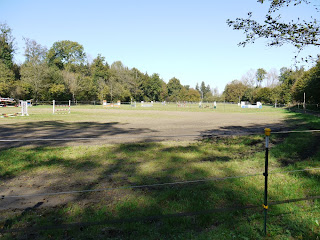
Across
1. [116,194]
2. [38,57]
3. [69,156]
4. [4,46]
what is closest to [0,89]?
[38,57]

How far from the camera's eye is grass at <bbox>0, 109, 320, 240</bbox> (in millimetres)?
3518

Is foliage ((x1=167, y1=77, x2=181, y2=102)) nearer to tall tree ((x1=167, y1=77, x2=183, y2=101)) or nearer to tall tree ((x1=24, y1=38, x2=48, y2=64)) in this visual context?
tall tree ((x1=167, y1=77, x2=183, y2=101))

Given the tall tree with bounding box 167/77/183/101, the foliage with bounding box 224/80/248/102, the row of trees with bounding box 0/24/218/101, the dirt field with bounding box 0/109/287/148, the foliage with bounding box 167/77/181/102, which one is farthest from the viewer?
the tall tree with bounding box 167/77/183/101

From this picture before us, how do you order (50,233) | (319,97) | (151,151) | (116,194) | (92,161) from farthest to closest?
1. (319,97)
2. (151,151)
3. (92,161)
4. (116,194)
5. (50,233)

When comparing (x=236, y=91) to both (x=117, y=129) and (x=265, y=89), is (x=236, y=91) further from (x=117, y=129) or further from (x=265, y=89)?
(x=117, y=129)

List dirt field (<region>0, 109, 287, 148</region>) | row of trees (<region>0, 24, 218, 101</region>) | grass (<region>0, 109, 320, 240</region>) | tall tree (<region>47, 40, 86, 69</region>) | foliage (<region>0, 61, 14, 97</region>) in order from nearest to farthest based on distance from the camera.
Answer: grass (<region>0, 109, 320, 240</region>) → dirt field (<region>0, 109, 287, 148</region>) → foliage (<region>0, 61, 14, 97</region>) → row of trees (<region>0, 24, 218, 101</region>) → tall tree (<region>47, 40, 86, 69</region>)

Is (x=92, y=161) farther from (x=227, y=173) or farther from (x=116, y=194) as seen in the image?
(x=227, y=173)

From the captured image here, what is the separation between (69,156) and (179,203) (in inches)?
168

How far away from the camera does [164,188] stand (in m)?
4.86

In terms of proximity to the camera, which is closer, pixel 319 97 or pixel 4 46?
pixel 319 97

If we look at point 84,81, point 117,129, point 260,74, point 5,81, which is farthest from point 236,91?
point 117,129

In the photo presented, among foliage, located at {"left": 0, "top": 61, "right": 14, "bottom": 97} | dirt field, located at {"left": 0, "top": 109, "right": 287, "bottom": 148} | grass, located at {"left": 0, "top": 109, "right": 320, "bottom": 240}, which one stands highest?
foliage, located at {"left": 0, "top": 61, "right": 14, "bottom": 97}

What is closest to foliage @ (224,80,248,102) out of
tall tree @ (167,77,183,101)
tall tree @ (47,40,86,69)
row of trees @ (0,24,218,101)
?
tall tree @ (167,77,183,101)

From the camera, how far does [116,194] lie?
15.2ft
